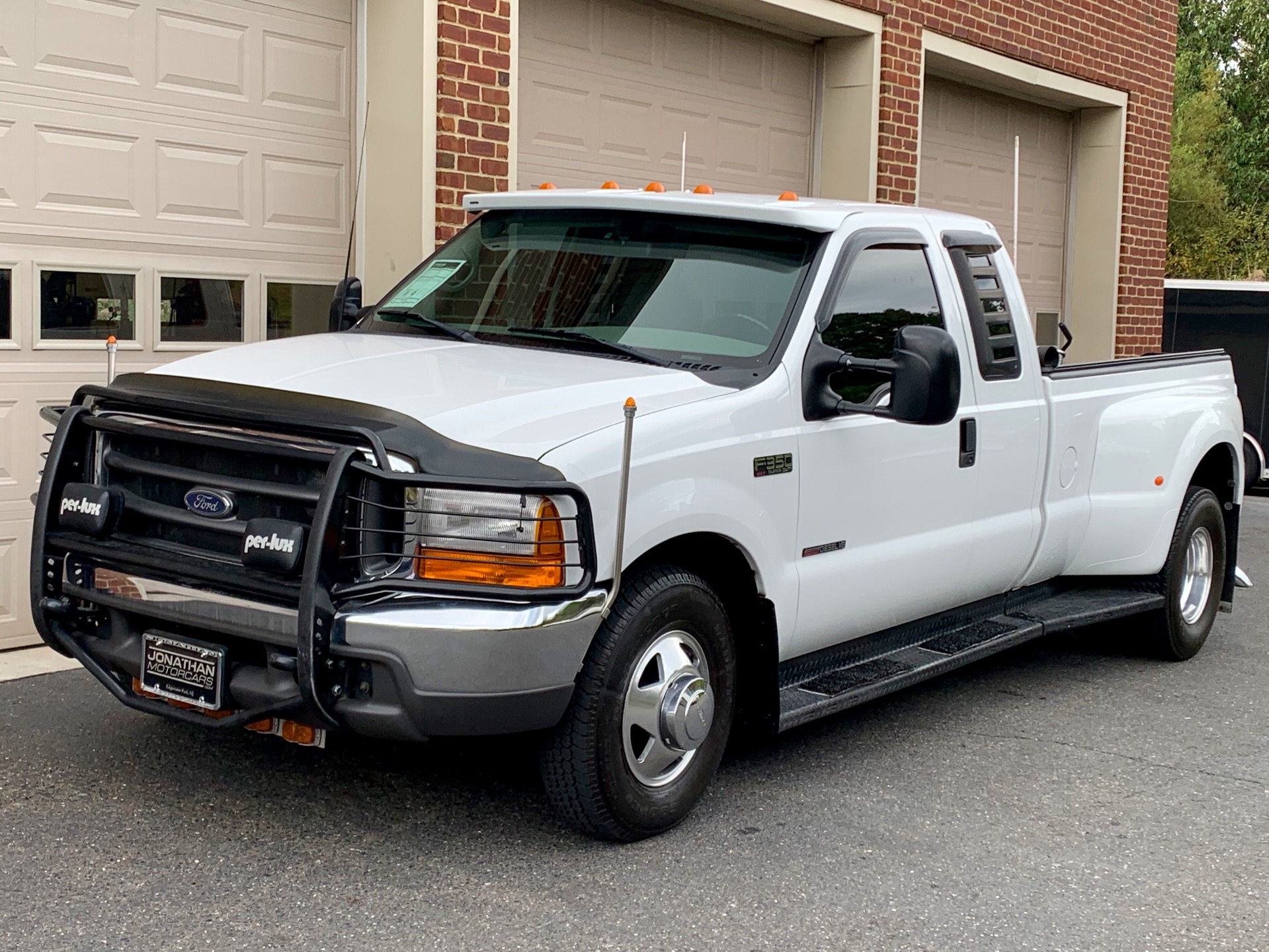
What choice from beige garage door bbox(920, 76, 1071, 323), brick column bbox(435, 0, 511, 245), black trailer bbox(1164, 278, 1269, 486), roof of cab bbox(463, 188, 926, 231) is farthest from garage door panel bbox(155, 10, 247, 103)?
black trailer bbox(1164, 278, 1269, 486)

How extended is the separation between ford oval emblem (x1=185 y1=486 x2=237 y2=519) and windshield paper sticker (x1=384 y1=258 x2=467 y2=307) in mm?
1626

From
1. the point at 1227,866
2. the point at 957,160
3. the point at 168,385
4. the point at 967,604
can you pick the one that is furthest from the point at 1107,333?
the point at 168,385

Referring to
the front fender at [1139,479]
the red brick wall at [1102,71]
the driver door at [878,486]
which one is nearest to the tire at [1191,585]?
the front fender at [1139,479]

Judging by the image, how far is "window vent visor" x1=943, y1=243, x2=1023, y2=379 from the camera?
616 centimetres

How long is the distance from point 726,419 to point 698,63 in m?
6.36

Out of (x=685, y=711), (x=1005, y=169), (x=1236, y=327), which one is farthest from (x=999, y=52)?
(x=685, y=711)

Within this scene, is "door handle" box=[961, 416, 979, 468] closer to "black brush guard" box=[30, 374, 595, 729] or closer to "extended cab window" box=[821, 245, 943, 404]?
"extended cab window" box=[821, 245, 943, 404]

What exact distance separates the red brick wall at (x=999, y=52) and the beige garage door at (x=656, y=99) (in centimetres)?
64

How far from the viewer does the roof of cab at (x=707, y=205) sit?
214 inches

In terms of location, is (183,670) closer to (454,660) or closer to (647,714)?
(454,660)

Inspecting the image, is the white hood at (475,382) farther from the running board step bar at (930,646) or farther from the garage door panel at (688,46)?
the garage door panel at (688,46)

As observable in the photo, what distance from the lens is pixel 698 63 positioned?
1052cm

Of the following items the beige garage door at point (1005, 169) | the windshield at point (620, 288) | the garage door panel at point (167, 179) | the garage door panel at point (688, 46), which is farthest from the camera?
the beige garage door at point (1005, 169)

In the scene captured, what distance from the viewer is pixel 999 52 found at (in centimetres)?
1300
